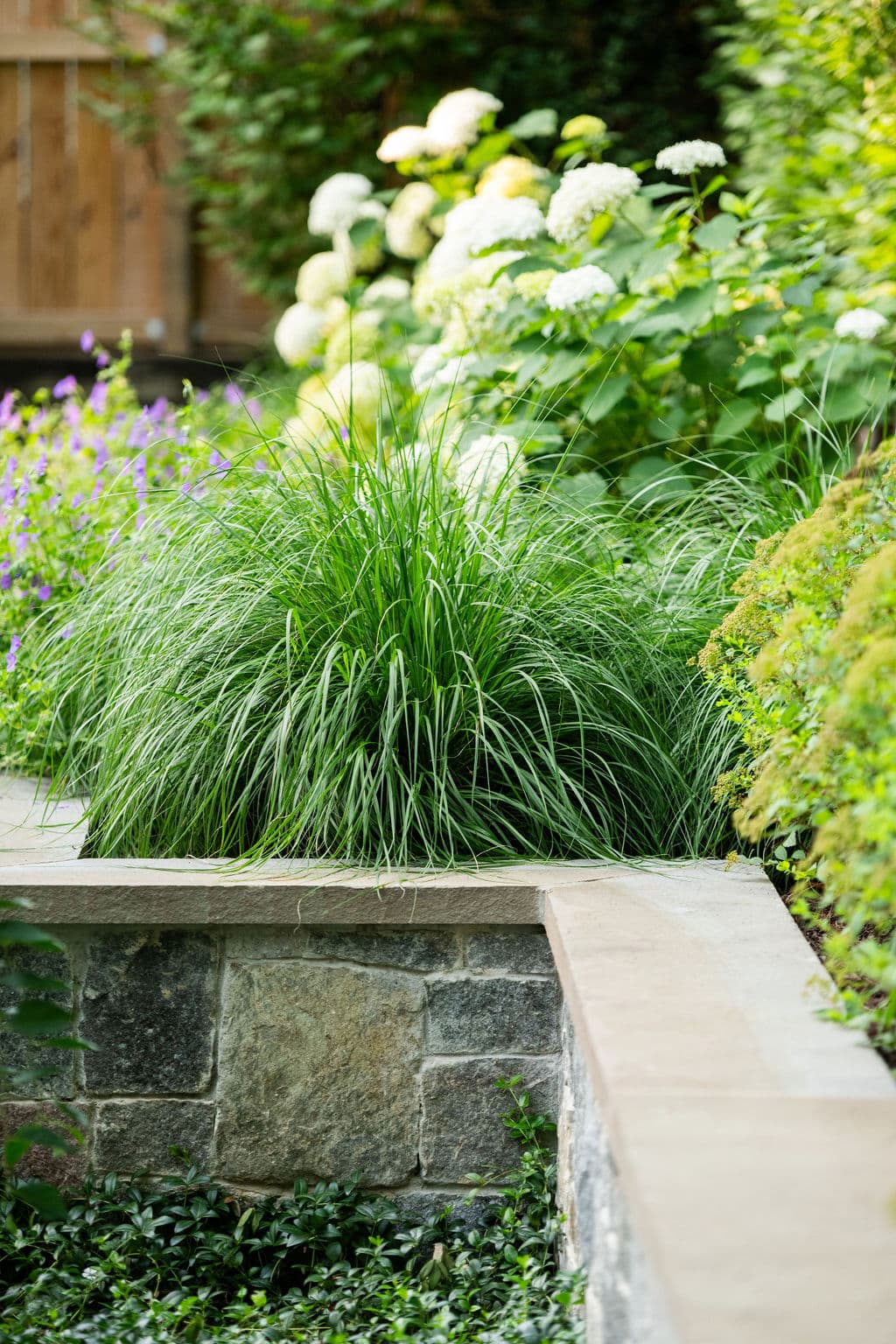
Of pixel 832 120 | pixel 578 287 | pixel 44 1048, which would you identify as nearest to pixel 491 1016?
pixel 44 1048

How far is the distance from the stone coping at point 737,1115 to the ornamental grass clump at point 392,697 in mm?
360

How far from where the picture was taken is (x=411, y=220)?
4.58 metres

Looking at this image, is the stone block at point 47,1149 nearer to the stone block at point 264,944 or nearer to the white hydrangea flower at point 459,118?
the stone block at point 264,944

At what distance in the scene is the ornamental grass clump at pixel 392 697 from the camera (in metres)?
2.19

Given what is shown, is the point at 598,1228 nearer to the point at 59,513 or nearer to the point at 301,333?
the point at 59,513

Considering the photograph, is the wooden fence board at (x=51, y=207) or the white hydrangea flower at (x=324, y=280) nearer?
the white hydrangea flower at (x=324, y=280)

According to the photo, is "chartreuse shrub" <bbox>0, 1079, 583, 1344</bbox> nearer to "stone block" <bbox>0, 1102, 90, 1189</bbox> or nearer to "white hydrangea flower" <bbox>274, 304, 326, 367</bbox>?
"stone block" <bbox>0, 1102, 90, 1189</bbox>

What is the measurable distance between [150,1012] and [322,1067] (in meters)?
0.29

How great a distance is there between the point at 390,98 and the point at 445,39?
392 millimetres

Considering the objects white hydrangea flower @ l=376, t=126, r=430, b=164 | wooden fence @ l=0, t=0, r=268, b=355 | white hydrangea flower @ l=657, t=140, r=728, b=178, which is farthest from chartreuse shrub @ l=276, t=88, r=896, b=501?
wooden fence @ l=0, t=0, r=268, b=355

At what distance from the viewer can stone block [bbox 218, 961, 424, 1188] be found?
208 cm

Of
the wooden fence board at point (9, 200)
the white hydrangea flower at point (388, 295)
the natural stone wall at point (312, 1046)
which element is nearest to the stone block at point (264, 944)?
the natural stone wall at point (312, 1046)

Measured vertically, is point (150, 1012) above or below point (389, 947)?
below

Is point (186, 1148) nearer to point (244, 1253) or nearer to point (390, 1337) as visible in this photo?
point (244, 1253)
